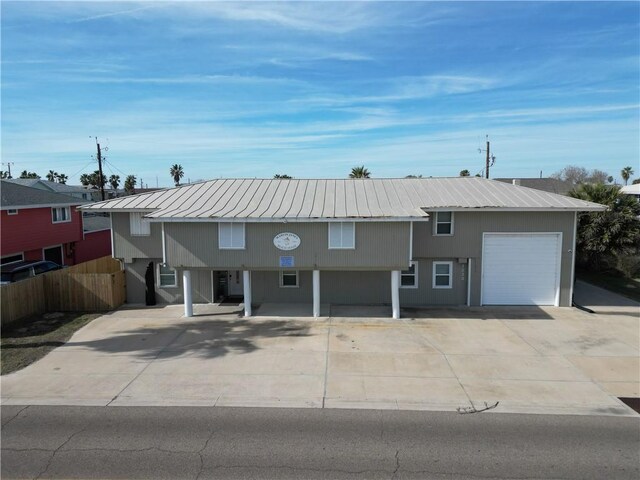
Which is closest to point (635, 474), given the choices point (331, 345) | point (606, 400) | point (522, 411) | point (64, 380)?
point (522, 411)

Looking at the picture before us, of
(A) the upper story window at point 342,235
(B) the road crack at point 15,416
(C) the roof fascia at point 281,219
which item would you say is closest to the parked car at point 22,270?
(C) the roof fascia at point 281,219

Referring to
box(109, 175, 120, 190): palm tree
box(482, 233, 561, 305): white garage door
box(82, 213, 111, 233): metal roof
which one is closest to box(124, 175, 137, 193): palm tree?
box(109, 175, 120, 190): palm tree

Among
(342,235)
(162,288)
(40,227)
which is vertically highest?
(342,235)

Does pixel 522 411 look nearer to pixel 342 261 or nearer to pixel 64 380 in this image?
pixel 342 261

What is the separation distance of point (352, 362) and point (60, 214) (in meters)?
24.0

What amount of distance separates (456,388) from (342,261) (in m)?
7.65

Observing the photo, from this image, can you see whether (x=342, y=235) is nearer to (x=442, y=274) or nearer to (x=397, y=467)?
(x=442, y=274)

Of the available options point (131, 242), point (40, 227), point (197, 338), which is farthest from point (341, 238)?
point (40, 227)

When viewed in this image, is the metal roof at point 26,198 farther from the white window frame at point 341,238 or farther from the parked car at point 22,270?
the white window frame at point 341,238

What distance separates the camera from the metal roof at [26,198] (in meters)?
25.3

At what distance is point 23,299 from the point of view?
18.6 metres

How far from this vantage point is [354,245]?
18.2 meters

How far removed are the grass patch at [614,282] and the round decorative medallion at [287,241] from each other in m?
16.3

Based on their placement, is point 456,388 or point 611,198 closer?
point 456,388
